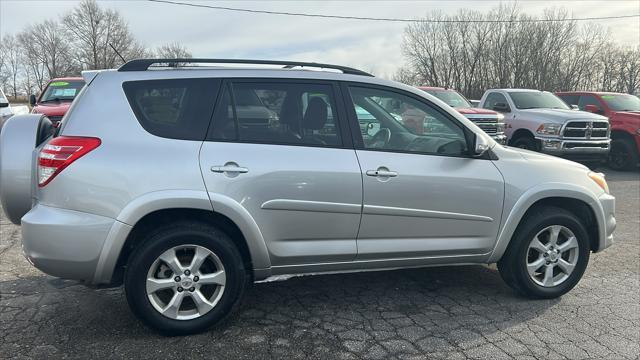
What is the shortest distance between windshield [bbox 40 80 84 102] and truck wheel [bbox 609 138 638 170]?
13306mm

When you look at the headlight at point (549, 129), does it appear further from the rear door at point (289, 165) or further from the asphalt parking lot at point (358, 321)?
the rear door at point (289, 165)

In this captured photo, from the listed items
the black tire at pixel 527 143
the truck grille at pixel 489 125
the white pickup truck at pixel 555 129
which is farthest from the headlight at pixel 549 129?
the truck grille at pixel 489 125

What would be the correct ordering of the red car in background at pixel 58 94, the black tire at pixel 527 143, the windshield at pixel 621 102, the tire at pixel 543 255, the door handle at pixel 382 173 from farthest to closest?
the windshield at pixel 621 102
the black tire at pixel 527 143
the red car in background at pixel 58 94
the tire at pixel 543 255
the door handle at pixel 382 173

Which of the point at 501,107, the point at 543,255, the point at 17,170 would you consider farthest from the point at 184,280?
the point at 501,107

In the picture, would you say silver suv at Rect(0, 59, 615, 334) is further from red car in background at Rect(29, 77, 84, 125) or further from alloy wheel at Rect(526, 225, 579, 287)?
red car in background at Rect(29, 77, 84, 125)

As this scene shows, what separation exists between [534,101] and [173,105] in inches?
432

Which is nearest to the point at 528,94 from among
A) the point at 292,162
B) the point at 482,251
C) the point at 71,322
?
the point at 482,251

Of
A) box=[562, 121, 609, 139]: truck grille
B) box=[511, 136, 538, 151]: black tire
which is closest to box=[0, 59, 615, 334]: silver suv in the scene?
box=[562, 121, 609, 139]: truck grille

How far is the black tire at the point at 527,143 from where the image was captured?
11222 millimetres

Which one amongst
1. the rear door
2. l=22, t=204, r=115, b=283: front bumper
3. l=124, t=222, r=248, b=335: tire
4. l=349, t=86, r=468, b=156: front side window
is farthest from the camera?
l=349, t=86, r=468, b=156: front side window

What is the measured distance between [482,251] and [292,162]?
5.66 ft

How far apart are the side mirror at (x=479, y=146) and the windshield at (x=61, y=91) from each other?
9977 mm

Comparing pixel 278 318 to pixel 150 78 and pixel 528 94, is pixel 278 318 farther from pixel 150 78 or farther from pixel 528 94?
pixel 528 94

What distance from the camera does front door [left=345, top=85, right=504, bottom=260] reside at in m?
3.44
